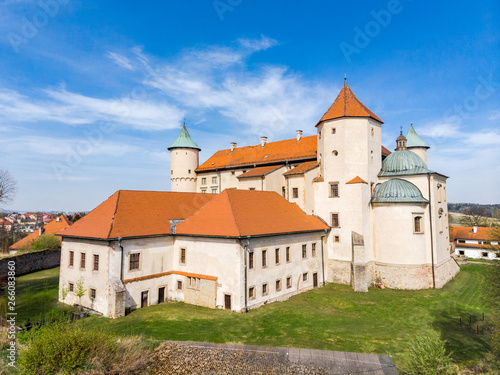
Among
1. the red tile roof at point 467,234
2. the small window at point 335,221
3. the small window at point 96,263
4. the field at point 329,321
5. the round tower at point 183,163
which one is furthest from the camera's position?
the red tile roof at point 467,234

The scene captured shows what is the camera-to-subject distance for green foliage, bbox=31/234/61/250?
148 ft

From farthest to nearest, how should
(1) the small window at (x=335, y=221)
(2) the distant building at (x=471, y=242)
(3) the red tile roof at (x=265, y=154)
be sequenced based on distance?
(2) the distant building at (x=471, y=242)
(3) the red tile roof at (x=265, y=154)
(1) the small window at (x=335, y=221)

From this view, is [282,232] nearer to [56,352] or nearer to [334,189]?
[334,189]

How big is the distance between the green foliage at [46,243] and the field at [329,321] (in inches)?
682

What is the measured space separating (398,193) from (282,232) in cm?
1310

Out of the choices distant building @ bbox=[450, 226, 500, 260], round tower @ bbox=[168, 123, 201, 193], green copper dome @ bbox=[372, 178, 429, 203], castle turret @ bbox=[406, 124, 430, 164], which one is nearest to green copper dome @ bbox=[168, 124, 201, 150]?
round tower @ bbox=[168, 123, 201, 193]

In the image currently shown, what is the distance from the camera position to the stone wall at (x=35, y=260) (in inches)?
1503

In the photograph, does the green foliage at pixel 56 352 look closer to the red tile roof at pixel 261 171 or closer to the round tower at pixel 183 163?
the red tile roof at pixel 261 171

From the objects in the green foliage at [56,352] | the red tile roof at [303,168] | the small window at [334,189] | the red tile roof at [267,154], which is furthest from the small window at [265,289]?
the red tile roof at [267,154]

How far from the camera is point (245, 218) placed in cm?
2577

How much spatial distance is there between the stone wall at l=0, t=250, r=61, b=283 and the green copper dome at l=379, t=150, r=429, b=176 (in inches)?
1697

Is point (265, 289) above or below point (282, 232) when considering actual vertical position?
below

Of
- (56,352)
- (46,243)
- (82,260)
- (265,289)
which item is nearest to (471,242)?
(265,289)

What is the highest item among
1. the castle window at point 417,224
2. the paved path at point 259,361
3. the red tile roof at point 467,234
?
the castle window at point 417,224
